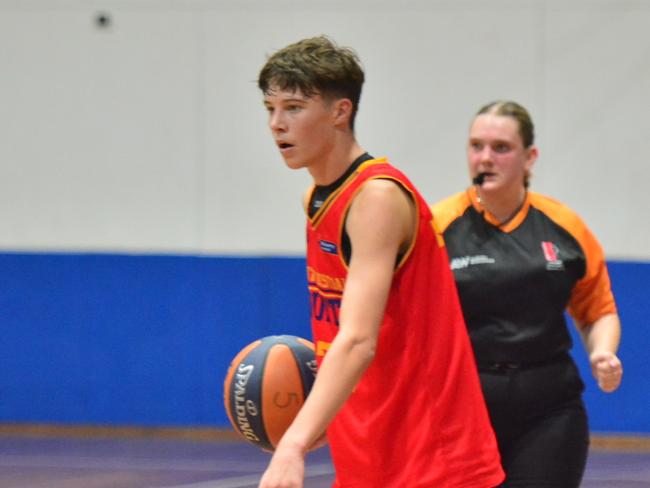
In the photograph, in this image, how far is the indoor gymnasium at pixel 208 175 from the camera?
25.0 feet

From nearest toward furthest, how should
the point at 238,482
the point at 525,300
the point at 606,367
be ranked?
the point at 606,367
the point at 525,300
the point at 238,482

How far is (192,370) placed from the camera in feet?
25.2

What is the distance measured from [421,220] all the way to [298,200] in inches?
232

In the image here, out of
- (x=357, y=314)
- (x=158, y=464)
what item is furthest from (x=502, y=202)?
(x=158, y=464)

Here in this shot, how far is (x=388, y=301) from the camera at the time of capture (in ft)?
7.73

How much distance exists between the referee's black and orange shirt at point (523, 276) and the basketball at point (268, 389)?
532 mm

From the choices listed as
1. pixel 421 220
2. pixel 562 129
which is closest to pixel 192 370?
pixel 562 129

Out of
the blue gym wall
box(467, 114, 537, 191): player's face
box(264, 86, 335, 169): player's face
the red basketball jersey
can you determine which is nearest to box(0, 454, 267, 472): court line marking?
the blue gym wall

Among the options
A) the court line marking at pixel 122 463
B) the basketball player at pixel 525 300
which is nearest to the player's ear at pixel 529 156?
the basketball player at pixel 525 300

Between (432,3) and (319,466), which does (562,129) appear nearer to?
(432,3)

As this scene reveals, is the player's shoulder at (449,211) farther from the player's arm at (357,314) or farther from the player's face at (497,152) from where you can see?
the player's arm at (357,314)

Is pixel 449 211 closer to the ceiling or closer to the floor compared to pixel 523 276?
closer to the ceiling

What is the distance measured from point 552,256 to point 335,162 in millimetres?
1187

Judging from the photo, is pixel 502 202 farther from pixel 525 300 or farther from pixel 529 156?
pixel 525 300
